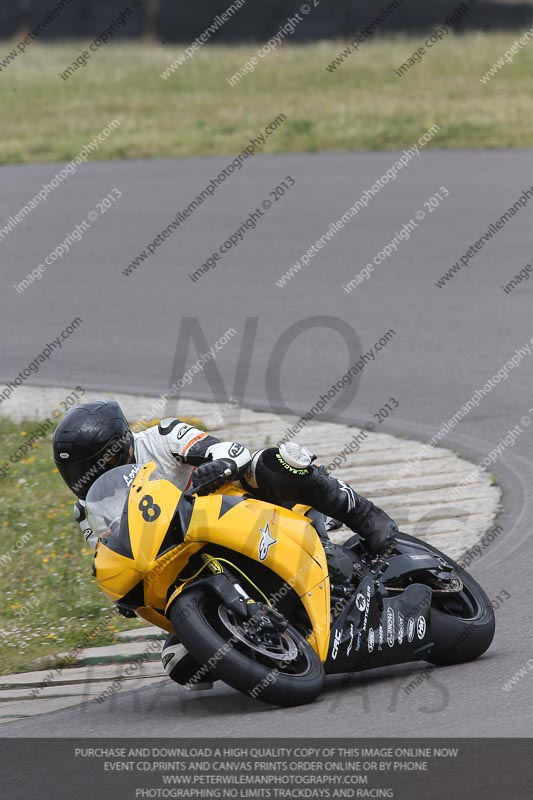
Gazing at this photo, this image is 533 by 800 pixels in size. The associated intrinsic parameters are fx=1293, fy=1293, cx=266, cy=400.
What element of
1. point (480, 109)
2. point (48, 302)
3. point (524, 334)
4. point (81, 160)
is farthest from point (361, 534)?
point (480, 109)

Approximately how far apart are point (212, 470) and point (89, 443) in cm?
55

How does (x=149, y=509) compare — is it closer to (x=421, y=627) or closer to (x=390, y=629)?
(x=390, y=629)

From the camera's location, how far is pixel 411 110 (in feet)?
62.0

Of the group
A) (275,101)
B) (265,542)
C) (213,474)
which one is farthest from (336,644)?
(275,101)

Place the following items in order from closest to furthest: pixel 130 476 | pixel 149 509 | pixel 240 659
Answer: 1. pixel 240 659
2. pixel 149 509
3. pixel 130 476

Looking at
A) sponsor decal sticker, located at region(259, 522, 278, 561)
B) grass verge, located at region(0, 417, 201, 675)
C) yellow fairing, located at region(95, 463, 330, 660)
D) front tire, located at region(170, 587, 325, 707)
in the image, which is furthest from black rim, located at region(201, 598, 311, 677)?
grass verge, located at region(0, 417, 201, 675)

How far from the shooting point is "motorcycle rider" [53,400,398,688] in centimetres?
532

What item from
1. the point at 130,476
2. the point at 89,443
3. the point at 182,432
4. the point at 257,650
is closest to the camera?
the point at 257,650

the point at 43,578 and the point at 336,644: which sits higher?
the point at 336,644

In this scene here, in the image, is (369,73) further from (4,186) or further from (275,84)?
(4,186)

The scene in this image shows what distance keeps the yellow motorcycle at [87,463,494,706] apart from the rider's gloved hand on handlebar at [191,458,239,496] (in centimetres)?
6

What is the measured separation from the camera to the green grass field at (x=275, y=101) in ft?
57.6

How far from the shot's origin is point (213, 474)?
5227mm

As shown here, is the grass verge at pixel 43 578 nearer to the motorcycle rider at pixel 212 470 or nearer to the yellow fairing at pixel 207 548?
the motorcycle rider at pixel 212 470
